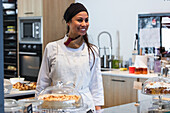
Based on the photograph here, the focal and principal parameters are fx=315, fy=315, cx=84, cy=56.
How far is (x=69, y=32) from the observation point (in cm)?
278

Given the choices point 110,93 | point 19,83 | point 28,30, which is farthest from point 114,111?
point 28,30

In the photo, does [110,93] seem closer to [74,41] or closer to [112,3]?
[112,3]

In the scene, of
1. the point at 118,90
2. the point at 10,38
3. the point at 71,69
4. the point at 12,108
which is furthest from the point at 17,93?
the point at 10,38

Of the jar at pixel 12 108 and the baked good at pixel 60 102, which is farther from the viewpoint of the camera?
the baked good at pixel 60 102

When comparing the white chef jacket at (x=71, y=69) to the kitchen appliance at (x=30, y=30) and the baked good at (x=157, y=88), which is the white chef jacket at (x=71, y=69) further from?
the kitchen appliance at (x=30, y=30)

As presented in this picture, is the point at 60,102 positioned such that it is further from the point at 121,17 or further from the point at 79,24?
the point at 121,17

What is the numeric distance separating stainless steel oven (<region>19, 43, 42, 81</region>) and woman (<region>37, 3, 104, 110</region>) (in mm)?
3325

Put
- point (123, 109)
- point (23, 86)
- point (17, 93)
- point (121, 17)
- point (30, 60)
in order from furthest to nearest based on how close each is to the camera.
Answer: point (30, 60)
point (121, 17)
point (23, 86)
point (17, 93)
point (123, 109)

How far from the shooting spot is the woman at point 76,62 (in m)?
2.66

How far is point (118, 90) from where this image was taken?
5.11 m

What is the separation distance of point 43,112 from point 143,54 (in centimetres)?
391

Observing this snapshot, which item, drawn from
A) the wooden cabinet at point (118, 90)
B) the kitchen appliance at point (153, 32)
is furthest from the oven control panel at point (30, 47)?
the kitchen appliance at point (153, 32)

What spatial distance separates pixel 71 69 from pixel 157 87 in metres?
0.73

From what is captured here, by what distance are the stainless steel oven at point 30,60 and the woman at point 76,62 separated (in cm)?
333
